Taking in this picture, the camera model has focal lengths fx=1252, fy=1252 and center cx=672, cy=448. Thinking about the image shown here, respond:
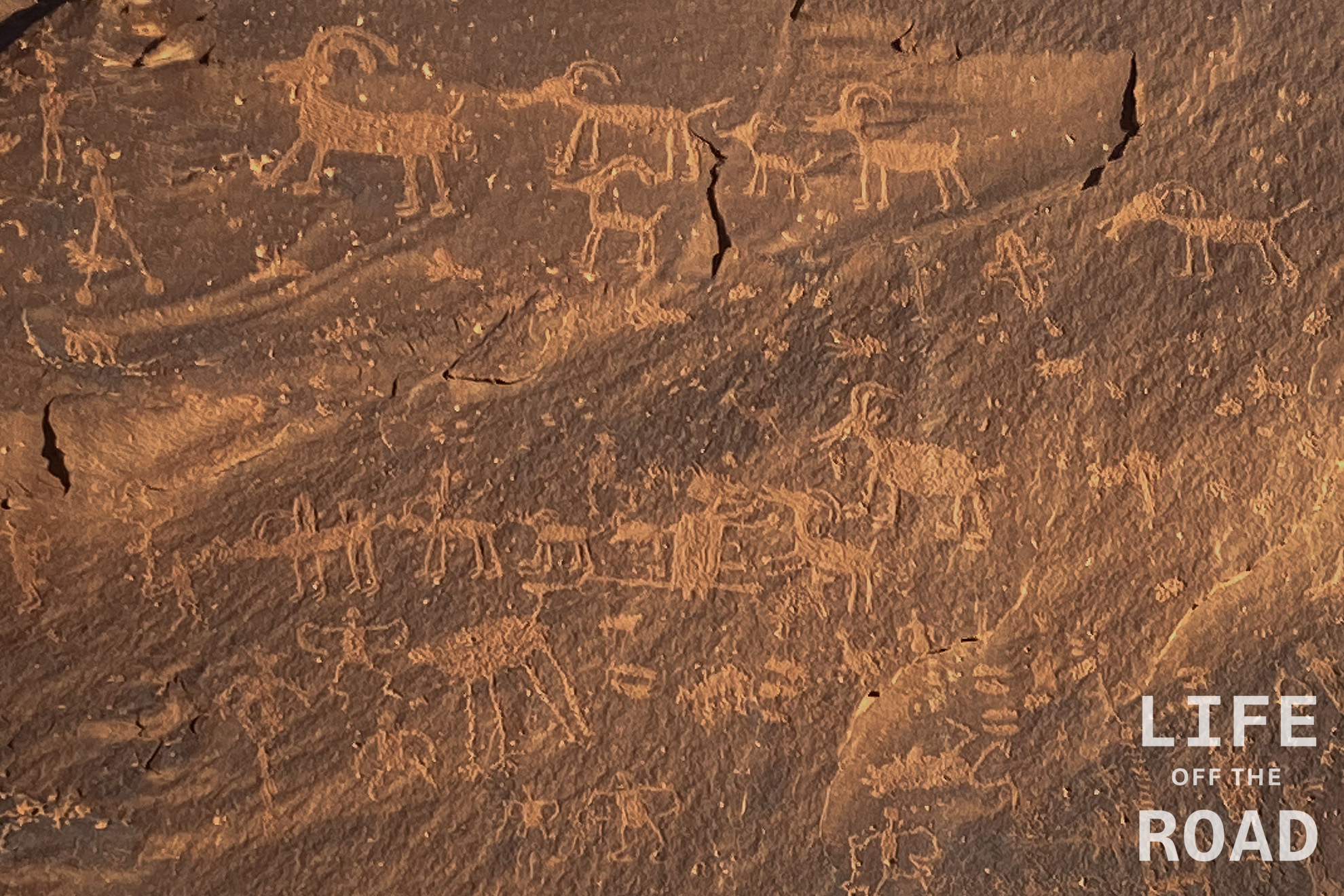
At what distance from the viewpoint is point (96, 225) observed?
209 centimetres

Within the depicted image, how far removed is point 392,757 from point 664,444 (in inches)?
27.8

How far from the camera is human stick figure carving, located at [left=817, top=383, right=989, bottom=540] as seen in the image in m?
2.18

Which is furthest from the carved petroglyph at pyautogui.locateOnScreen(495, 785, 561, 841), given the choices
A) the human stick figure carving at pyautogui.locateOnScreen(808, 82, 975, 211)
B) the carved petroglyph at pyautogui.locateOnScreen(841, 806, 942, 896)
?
the human stick figure carving at pyautogui.locateOnScreen(808, 82, 975, 211)

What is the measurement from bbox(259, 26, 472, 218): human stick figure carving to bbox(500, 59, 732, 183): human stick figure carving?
0.14 m

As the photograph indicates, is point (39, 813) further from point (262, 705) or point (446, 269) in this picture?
point (446, 269)

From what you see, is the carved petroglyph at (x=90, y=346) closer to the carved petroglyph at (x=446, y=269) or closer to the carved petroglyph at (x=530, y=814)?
the carved petroglyph at (x=446, y=269)

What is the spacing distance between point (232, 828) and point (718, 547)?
3.12ft

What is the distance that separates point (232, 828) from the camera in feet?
6.94

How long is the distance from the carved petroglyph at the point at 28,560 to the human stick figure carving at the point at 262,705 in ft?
1.15

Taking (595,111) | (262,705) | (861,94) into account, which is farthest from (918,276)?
(262,705)

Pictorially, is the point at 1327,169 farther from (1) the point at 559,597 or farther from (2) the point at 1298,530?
(1) the point at 559,597

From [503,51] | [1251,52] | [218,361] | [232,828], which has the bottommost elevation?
[232,828]

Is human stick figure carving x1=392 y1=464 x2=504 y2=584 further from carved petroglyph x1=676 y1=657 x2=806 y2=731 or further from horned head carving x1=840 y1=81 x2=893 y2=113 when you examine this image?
horned head carving x1=840 y1=81 x2=893 y2=113

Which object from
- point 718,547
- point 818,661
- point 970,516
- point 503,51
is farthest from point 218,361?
point 970,516
